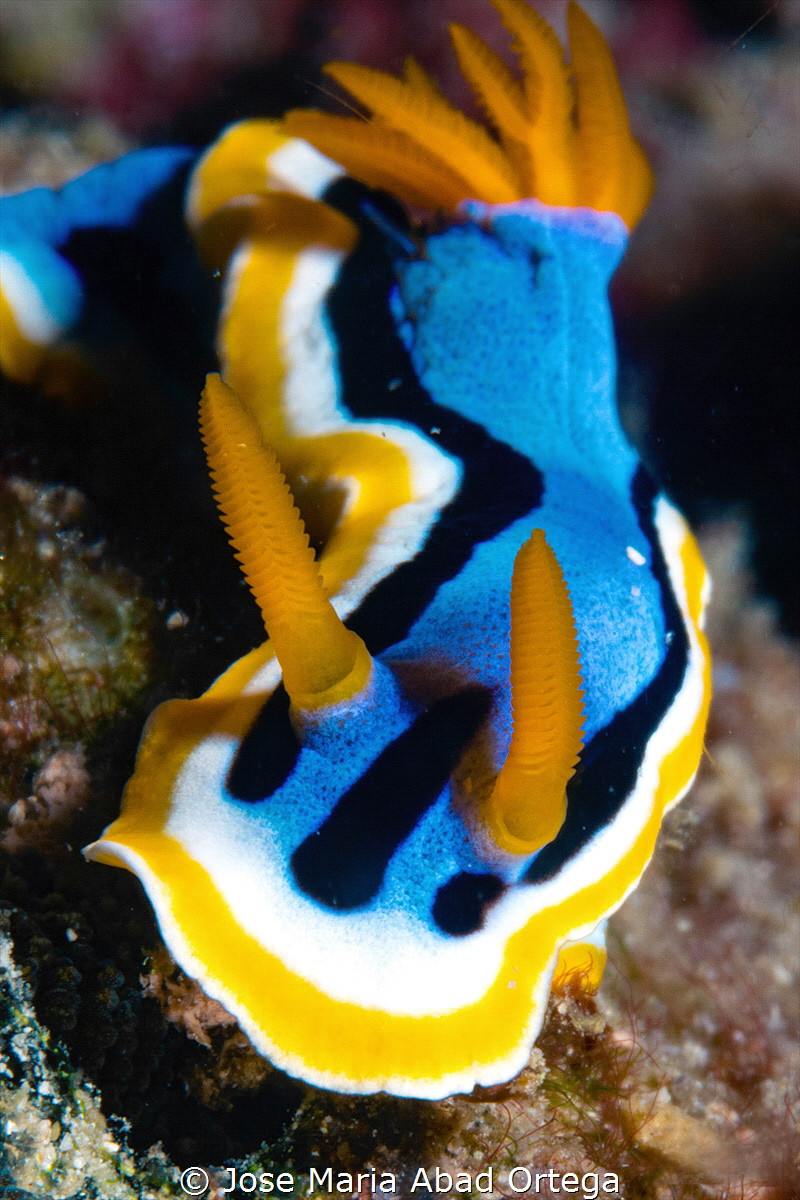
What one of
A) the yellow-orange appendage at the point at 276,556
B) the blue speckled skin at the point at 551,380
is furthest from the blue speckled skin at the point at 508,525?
the yellow-orange appendage at the point at 276,556

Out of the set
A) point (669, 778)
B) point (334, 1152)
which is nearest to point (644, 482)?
point (669, 778)

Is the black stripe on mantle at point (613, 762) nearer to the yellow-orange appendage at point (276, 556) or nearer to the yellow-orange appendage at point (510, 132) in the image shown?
the yellow-orange appendage at point (276, 556)

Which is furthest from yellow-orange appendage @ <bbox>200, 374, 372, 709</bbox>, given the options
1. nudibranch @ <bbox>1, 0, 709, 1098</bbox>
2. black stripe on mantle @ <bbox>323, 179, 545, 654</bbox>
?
black stripe on mantle @ <bbox>323, 179, 545, 654</bbox>

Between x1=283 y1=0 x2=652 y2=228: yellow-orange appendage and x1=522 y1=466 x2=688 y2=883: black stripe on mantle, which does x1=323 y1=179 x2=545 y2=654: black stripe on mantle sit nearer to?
x1=283 y1=0 x2=652 y2=228: yellow-orange appendage

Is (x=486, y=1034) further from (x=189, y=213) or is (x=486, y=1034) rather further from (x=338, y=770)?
(x=189, y=213)

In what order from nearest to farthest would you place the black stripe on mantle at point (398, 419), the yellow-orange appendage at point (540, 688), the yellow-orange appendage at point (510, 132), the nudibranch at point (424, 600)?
the yellow-orange appendage at point (540, 688), the nudibranch at point (424, 600), the black stripe on mantle at point (398, 419), the yellow-orange appendage at point (510, 132)

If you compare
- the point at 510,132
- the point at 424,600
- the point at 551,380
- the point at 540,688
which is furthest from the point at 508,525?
the point at 510,132
